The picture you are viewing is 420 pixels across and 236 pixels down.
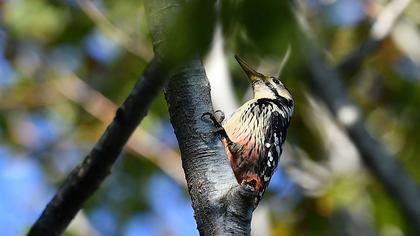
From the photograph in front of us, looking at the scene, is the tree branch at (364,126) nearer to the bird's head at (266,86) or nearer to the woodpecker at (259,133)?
the bird's head at (266,86)

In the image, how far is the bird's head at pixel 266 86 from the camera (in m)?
6.24

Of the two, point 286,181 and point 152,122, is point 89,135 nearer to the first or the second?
point 152,122

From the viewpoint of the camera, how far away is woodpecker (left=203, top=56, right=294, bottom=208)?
5.24 m

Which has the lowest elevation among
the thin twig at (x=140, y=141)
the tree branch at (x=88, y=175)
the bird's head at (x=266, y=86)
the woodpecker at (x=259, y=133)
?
the tree branch at (x=88, y=175)

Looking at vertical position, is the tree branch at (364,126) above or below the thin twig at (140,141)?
below

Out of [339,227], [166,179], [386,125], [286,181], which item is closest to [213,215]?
[339,227]

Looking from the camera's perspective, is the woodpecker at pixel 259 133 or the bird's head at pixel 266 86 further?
the bird's head at pixel 266 86

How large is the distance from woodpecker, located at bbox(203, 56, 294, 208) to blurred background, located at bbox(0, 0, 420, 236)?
88cm

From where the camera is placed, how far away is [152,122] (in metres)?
8.78

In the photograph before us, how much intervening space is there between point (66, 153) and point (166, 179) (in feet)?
3.67

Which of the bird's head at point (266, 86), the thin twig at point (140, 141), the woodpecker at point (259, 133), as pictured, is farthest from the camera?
the thin twig at point (140, 141)

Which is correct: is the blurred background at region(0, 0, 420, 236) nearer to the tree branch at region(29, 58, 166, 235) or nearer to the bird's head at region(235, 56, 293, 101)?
the bird's head at region(235, 56, 293, 101)

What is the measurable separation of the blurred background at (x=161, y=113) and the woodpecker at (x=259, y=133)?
88 centimetres

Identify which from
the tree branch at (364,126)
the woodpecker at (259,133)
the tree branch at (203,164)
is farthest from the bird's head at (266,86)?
the tree branch at (203,164)
